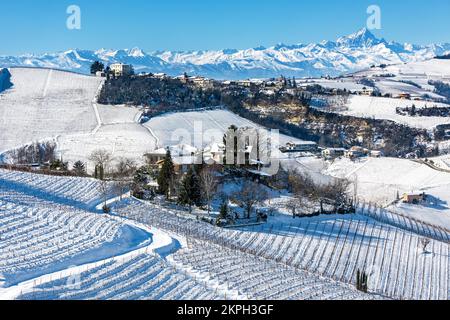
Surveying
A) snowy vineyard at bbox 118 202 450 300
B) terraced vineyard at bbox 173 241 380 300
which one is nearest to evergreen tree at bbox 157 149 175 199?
snowy vineyard at bbox 118 202 450 300

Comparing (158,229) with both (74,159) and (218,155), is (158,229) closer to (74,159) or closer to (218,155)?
(218,155)

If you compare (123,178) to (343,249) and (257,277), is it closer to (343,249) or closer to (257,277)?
(343,249)

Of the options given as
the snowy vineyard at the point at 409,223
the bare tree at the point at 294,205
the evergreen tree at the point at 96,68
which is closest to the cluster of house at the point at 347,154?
the snowy vineyard at the point at 409,223

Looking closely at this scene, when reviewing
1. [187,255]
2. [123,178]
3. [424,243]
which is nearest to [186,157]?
[123,178]

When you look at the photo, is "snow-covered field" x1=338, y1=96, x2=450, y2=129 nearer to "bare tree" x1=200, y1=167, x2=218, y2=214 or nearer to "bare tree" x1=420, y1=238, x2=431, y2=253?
"bare tree" x1=420, y1=238, x2=431, y2=253
